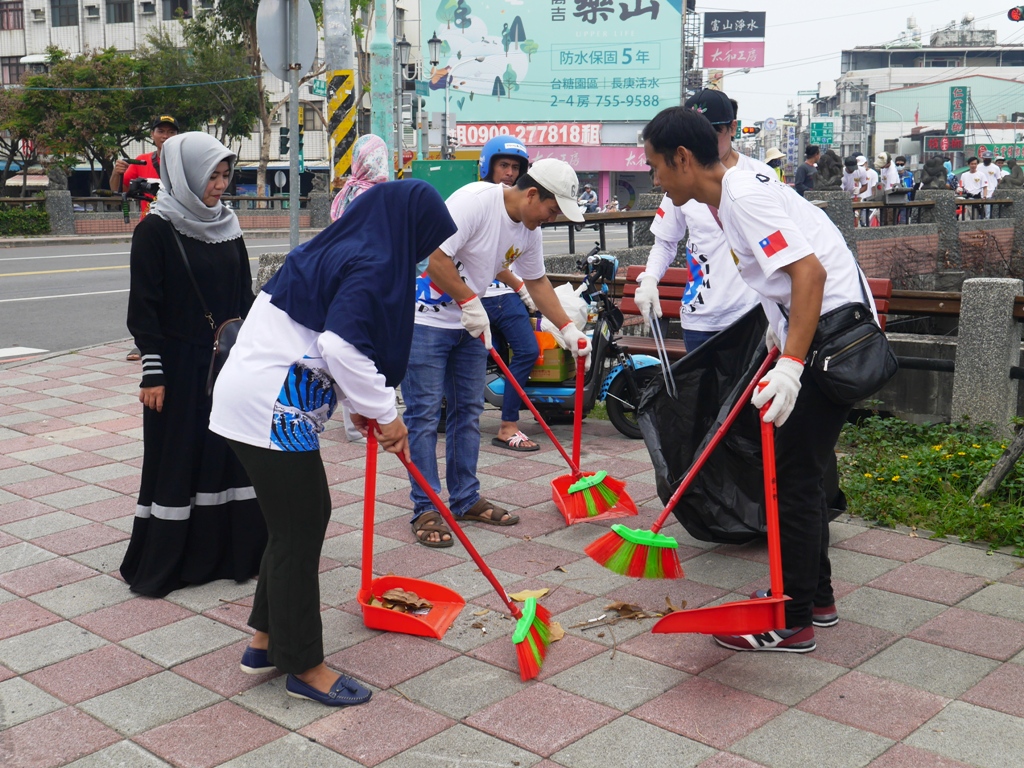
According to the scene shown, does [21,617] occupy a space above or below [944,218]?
below

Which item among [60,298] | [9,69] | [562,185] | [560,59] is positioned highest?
[560,59]

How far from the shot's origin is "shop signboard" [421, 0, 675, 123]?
5628 centimetres

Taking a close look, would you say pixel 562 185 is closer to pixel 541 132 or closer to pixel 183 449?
pixel 183 449

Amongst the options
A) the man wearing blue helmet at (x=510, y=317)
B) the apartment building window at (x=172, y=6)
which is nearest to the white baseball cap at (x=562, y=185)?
the man wearing blue helmet at (x=510, y=317)

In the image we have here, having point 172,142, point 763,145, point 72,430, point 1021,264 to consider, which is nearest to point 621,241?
point 1021,264

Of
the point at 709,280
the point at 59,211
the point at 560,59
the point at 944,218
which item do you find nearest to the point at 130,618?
the point at 709,280

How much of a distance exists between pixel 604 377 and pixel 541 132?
51.6 meters

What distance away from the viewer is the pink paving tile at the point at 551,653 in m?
3.52

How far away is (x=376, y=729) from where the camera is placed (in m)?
3.11

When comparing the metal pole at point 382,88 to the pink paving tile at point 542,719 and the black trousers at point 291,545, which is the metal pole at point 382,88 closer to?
the black trousers at point 291,545

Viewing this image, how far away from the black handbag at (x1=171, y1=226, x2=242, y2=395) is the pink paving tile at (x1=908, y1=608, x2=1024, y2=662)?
2.70m

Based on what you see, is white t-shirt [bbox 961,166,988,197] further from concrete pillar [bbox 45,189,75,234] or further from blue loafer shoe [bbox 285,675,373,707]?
blue loafer shoe [bbox 285,675,373,707]

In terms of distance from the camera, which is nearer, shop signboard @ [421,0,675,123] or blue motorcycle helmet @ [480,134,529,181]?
blue motorcycle helmet @ [480,134,529,181]

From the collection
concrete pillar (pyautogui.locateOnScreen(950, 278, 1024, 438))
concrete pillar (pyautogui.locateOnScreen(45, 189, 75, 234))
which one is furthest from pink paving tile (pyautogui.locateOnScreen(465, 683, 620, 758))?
concrete pillar (pyautogui.locateOnScreen(45, 189, 75, 234))
